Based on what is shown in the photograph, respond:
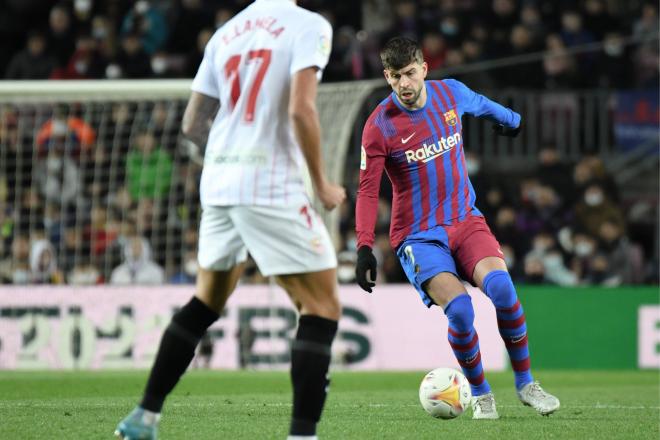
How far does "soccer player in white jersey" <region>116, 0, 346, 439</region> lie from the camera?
192 inches

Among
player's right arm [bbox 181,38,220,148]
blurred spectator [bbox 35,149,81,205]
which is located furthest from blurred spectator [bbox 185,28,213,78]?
player's right arm [bbox 181,38,220,148]

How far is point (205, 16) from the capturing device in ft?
57.9

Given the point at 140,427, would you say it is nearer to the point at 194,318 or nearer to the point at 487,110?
the point at 194,318

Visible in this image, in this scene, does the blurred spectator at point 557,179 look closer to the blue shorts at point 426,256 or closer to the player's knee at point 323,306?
the blue shorts at point 426,256

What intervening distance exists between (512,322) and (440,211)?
0.74 metres

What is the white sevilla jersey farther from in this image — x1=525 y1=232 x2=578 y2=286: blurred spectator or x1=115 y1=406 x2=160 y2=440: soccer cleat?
x1=525 y1=232 x2=578 y2=286: blurred spectator

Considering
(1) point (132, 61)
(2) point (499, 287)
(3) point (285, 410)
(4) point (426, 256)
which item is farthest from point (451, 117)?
(1) point (132, 61)

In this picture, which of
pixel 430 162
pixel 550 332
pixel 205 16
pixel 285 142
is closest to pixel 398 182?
pixel 430 162

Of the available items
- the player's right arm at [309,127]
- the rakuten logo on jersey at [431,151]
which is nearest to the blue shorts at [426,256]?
the rakuten logo on jersey at [431,151]

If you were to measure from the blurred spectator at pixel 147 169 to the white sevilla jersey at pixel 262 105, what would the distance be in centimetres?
981

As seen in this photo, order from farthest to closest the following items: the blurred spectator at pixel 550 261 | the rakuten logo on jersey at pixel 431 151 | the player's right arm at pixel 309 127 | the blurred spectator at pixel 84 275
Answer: the blurred spectator at pixel 550 261
the blurred spectator at pixel 84 275
the rakuten logo on jersey at pixel 431 151
the player's right arm at pixel 309 127

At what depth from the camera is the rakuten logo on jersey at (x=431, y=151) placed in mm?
7305

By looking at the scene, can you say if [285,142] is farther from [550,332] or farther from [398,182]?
[550,332]

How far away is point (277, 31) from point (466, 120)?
466 inches
